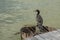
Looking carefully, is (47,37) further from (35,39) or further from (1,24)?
(1,24)

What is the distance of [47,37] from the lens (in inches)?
Result: 116

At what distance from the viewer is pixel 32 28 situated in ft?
22.4

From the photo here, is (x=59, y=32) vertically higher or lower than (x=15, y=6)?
→ higher

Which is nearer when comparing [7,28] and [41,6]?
[7,28]

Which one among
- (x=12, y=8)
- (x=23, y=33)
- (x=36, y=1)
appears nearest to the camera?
(x=23, y=33)

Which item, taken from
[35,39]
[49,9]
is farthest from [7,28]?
[35,39]

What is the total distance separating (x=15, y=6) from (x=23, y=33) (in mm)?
8561

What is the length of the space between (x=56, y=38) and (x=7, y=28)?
609 centimetres

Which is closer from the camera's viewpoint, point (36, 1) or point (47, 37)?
point (47, 37)

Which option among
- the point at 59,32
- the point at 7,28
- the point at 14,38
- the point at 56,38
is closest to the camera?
the point at 56,38

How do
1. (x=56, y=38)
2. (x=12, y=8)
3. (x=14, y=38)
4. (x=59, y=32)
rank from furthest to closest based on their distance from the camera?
(x=12, y=8) → (x=14, y=38) → (x=59, y=32) → (x=56, y=38)

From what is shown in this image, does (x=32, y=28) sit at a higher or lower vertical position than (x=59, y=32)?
lower

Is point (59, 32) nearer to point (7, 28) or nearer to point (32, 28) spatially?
point (32, 28)

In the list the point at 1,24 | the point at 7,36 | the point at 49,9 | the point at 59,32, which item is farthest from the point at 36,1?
the point at 59,32
